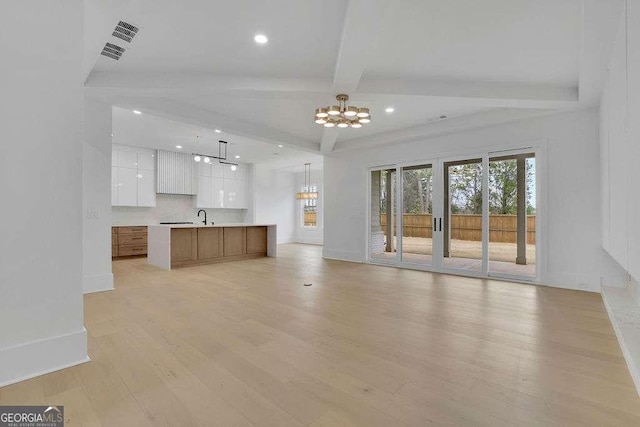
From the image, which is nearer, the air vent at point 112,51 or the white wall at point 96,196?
the air vent at point 112,51

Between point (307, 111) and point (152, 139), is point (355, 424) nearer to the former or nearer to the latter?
point (307, 111)

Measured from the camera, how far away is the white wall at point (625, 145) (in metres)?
2.09

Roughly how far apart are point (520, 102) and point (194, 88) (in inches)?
181

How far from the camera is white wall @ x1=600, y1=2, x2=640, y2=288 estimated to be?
6.85 feet

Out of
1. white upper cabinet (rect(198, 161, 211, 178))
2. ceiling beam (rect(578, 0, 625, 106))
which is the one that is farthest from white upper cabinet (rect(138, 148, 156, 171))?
ceiling beam (rect(578, 0, 625, 106))

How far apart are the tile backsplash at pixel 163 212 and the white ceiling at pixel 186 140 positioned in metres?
1.69

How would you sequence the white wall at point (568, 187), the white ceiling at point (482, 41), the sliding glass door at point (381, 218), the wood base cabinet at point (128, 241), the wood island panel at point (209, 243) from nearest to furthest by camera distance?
the white ceiling at point (482, 41) < the white wall at point (568, 187) < the wood island panel at point (209, 243) < the sliding glass door at point (381, 218) < the wood base cabinet at point (128, 241)

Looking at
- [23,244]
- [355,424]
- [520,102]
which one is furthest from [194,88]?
[520,102]

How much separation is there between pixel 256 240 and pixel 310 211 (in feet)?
16.5

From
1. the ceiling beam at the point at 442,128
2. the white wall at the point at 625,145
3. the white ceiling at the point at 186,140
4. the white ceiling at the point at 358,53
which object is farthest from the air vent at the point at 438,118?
the white ceiling at the point at 186,140

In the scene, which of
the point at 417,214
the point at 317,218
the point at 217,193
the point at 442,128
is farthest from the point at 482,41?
the point at 317,218

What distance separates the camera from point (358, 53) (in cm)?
323

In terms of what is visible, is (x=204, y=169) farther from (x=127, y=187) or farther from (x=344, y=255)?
(x=344, y=255)

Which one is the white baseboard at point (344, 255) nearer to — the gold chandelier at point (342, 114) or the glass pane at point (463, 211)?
the glass pane at point (463, 211)
